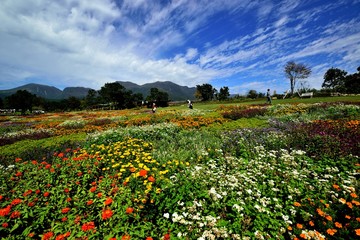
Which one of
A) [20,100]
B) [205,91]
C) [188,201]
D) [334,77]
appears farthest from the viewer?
[205,91]

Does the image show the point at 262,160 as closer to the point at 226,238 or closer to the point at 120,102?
the point at 226,238

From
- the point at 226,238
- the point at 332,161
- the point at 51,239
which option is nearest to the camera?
the point at 51,239

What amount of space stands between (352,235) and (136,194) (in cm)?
400

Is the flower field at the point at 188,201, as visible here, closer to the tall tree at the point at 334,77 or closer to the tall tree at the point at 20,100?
the tall tree at the point at 20,100

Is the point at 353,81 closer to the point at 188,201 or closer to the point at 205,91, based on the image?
the point at 205,91

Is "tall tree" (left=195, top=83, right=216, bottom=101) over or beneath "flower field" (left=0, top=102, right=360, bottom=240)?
over

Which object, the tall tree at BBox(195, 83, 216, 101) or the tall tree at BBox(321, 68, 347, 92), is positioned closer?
the tall tree at BBox(321, 68, 347, 92)

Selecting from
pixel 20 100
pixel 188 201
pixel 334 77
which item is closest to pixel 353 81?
pixel 334 77

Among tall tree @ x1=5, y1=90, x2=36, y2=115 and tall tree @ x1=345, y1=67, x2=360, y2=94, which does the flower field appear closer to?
tall tree @ x1=345, y1=67, x2=360, y2=94

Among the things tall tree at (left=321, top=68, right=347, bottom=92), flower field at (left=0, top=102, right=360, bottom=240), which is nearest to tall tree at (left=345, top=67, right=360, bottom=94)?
tall tree at (left=321, top=68, right=347, bottom=92)

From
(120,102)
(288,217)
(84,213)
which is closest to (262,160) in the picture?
(288,217)

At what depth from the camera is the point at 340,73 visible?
82.2 metres

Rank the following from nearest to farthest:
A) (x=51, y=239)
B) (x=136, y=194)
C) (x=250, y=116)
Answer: (x=51, y=239), (x=136, y=194), (x=250, y=116)

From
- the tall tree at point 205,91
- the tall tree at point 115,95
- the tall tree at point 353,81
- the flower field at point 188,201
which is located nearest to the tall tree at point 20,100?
the tall tree at point 115,95
